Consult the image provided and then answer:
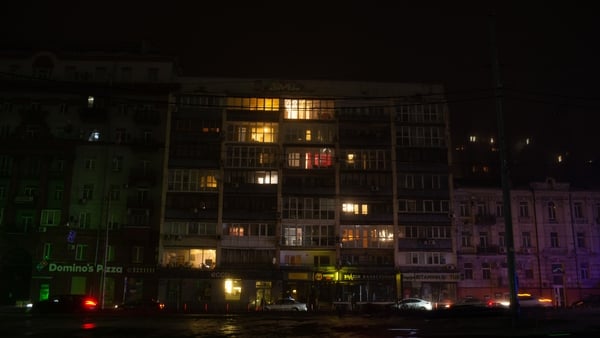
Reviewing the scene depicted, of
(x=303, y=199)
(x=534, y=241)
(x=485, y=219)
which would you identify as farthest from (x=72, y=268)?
(x=534, y=241)

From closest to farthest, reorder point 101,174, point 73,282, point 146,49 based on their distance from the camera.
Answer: point 73,282 < point 101,174 < point 146,49

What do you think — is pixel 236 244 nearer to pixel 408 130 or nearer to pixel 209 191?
pixel 209 191

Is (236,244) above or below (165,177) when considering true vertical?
below

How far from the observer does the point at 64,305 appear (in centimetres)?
4128

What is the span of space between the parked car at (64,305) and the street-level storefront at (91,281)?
17722mm

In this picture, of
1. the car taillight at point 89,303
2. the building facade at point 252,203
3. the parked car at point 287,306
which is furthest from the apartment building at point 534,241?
the car taillight at point 89,303

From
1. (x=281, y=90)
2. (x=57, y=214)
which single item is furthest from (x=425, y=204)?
(x=57, y=214)

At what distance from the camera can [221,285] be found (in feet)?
198

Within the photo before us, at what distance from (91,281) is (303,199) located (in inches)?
997

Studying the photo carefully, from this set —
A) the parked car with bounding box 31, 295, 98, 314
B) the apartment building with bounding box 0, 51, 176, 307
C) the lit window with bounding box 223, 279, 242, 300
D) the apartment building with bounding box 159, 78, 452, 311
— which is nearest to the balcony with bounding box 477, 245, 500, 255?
the apartment building with bounding box 159, 78, 452, 311

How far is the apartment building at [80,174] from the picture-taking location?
2384 inches

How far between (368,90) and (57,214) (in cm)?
3946

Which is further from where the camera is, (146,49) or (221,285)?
(146,49)

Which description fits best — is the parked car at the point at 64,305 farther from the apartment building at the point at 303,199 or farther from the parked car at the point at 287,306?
the apartment building at the point at 303,199
